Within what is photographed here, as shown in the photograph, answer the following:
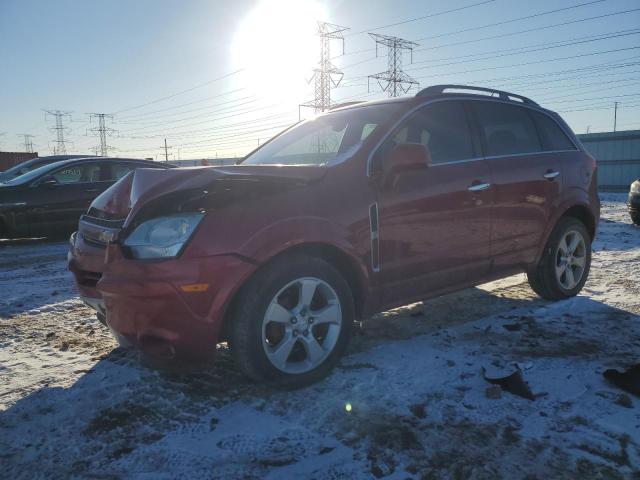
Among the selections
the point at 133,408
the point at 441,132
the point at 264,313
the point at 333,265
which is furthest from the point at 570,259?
the point at 133,408

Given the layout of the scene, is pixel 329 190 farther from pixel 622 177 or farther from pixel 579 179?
pixel 622 177

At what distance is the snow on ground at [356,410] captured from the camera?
80.5 inches

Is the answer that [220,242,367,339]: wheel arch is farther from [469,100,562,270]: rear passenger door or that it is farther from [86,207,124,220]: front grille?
[469,100,562,270]: rear passenger door

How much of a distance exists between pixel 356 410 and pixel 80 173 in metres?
7.62

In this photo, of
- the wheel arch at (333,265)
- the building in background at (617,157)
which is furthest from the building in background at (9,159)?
the building in background at (617,157)

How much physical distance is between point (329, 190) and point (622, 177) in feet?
94.4

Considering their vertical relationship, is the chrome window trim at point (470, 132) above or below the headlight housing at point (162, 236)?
above

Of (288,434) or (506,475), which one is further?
(288,434)

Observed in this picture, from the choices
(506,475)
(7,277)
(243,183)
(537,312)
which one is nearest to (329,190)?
(243,183)

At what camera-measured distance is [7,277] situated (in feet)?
18.5

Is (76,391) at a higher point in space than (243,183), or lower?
lower

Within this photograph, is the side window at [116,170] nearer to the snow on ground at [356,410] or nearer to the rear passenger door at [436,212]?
the snow on ground at [356,410]

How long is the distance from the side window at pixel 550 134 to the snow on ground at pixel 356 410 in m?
1.62

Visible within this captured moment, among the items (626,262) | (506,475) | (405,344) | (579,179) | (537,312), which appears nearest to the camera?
(506,475)
